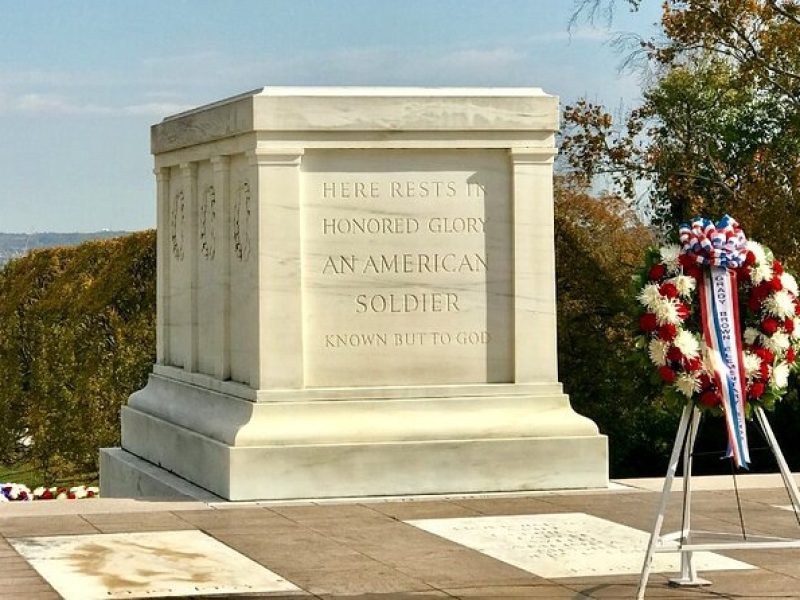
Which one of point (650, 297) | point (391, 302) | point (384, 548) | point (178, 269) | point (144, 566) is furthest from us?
point (178, 269)

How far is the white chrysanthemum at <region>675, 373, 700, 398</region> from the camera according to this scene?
26.2 feet

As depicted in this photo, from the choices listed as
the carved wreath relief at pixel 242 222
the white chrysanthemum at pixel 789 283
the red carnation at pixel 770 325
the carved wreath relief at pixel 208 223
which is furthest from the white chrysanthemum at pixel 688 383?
the carved wreath relief at pixel 208 223

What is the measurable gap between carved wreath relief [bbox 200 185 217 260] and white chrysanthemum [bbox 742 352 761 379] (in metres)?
5.81

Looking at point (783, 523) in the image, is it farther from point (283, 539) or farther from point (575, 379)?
point (575, 379)

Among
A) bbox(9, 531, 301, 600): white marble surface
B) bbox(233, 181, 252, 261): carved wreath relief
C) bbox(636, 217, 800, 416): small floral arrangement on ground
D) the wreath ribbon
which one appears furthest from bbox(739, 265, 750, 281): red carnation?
bbox(233, 181, 252, 261): carved wreath relief

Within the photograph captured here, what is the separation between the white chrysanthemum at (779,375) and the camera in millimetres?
8211

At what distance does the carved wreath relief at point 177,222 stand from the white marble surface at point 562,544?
15.0ft

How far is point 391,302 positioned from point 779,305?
4.32m

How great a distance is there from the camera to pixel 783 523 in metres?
10.5

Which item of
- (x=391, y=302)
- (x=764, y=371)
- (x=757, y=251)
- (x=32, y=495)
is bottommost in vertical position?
(x=32, y=495)

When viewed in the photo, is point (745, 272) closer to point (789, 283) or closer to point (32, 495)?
point (789, 283)

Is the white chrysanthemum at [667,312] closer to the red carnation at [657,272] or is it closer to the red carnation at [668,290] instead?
the red carnation at [668,290]

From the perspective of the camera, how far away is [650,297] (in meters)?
8.08

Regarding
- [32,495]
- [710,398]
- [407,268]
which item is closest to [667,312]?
[710,398]
